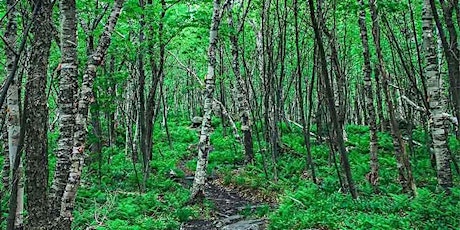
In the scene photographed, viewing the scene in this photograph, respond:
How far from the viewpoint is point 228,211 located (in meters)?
11.0

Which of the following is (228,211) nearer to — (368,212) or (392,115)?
(368,212)

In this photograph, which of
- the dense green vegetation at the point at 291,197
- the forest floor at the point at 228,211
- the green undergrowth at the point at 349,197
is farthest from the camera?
the forest floor at the point at 228,211

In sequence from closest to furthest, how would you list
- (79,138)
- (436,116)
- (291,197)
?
(79,138) → (436,116) → (291,197)

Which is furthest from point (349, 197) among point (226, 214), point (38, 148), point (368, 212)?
point (38, 148)

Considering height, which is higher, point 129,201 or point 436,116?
point 436,116

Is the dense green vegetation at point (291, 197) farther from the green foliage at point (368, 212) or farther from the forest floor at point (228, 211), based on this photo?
the forest floor at point (228, 211)

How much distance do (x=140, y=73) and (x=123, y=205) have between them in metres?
4.59

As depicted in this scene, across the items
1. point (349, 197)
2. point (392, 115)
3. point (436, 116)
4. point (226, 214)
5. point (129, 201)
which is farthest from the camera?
point (226, 214)

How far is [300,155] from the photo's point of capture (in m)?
17.0

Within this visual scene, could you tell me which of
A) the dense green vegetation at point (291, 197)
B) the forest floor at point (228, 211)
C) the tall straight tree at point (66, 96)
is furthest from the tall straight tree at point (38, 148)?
the forest floor at point (228, 211)

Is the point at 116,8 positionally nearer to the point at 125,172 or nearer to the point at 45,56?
the point at 45,56

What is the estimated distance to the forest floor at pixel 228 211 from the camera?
29.3 feet

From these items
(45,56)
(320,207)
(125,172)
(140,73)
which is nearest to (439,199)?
(320,207)

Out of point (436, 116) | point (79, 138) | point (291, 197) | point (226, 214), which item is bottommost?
point (226, 214)
